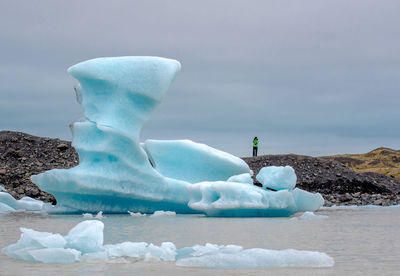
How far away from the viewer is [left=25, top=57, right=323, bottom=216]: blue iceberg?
463 inches

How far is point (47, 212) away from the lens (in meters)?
13.5

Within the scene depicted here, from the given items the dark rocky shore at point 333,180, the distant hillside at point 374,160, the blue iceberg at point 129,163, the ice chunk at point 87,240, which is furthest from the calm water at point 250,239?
the distant hillside at point 374,160

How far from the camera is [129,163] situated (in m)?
12.2

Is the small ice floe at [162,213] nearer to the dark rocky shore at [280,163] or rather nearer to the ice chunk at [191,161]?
the ice chunk at [191,161]

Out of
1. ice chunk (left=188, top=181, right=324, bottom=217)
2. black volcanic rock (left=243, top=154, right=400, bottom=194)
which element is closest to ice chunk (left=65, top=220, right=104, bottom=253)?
ice chunk (left=188, top=181, right=324, bottom=217)

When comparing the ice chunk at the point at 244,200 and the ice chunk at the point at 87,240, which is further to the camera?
the ice chunk at the point at 244,200

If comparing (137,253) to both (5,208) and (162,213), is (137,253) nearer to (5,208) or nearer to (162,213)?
(162,213)

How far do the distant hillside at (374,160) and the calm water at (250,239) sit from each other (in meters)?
22.9

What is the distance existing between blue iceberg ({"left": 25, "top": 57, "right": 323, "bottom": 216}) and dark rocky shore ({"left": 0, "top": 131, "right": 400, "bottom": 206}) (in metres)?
6.68

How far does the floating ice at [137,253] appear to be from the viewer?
17.2 ft

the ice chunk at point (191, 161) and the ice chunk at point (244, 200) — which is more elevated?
the ice chunk at point (191, 161)

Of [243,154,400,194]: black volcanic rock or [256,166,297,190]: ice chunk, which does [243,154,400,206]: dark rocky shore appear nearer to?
[243,154,400,194]: black volcanic rock

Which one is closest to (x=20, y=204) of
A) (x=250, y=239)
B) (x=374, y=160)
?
(x=250, y=239)

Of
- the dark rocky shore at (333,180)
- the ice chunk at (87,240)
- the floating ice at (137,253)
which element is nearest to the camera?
the floating ice at (137,253)
